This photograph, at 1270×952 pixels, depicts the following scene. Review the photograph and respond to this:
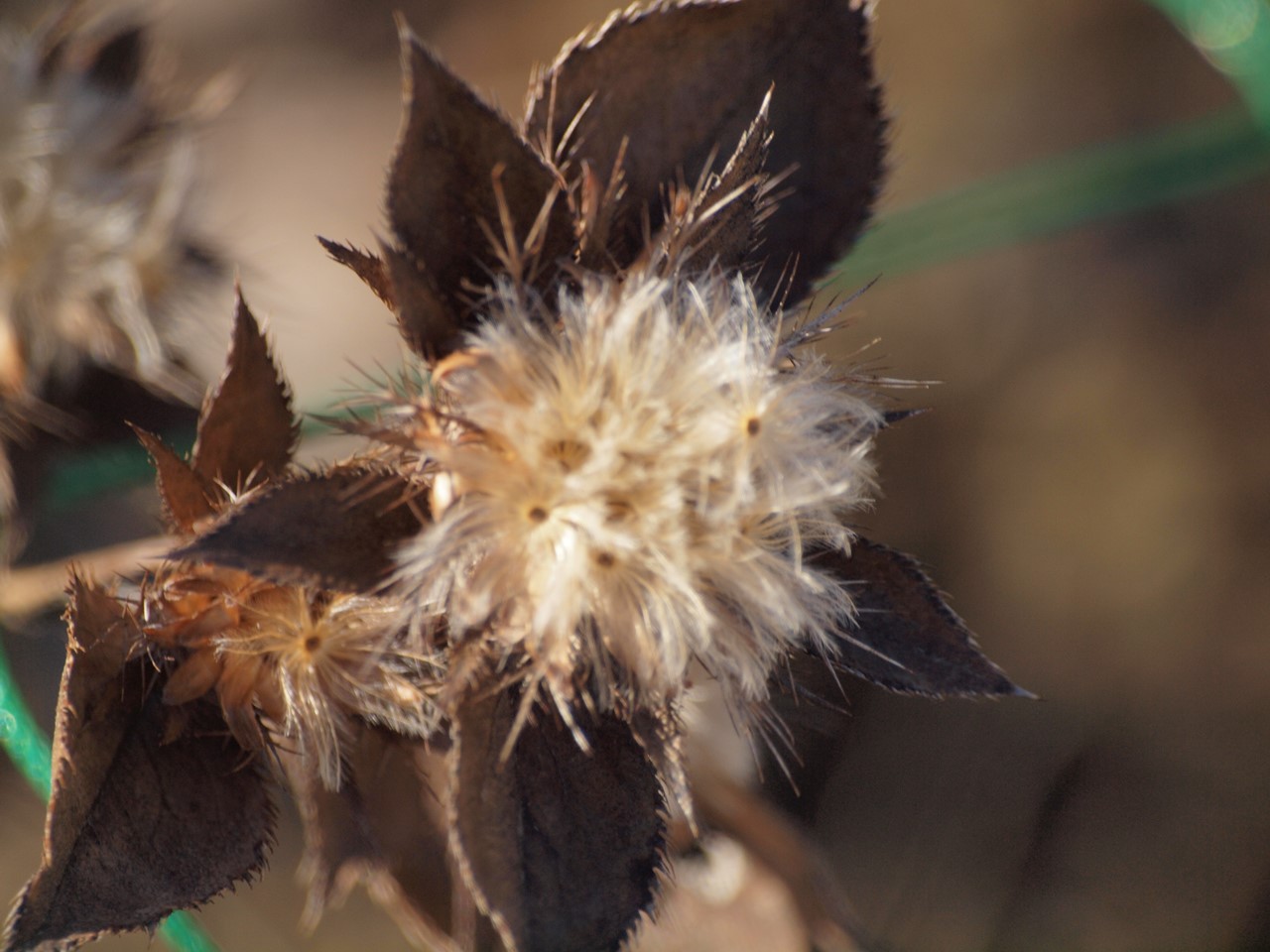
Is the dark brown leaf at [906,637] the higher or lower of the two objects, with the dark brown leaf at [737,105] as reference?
lower

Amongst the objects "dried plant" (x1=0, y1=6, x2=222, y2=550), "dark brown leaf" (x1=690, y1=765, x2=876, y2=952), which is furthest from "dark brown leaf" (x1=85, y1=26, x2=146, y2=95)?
"dark brown leaf" (x1=690, y1=765, x2=876, y2=952)

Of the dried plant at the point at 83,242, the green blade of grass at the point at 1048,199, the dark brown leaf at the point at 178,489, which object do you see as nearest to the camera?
the dark brown leaf at the point at 178,489

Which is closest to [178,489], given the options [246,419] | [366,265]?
[246,419]

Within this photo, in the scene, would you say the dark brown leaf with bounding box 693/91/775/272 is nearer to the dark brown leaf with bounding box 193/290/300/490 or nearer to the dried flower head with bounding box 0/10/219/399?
the dark brown leaf with bounding box 193/290/300/490

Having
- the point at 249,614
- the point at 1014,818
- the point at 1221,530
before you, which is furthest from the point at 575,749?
the point at 1221,530

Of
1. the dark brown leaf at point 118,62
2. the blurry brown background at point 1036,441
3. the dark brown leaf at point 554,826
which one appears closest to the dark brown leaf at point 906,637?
the dark brown leaf at point 554,826

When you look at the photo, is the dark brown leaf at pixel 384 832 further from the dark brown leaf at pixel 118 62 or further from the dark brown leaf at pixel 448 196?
the dark brown leaf at pixel 118 62
